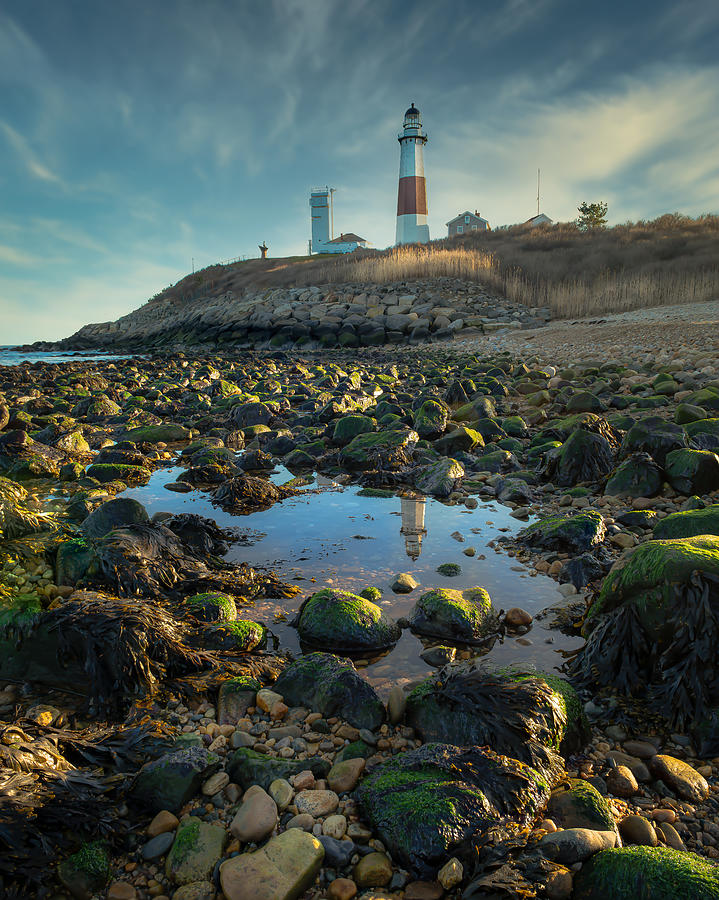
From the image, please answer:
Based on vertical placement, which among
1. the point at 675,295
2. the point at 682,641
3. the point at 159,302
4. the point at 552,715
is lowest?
the point at 552,715

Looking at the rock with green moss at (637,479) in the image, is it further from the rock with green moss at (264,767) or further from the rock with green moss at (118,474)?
the rock with green moss at (118,474)

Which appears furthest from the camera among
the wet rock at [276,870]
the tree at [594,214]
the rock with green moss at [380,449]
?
the tree at [594,214]

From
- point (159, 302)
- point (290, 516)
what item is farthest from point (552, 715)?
point (159, 302)

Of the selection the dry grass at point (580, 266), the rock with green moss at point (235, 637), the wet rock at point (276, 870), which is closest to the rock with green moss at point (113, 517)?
the rock with green moss at point (235, 637)

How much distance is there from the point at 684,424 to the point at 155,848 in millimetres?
6301

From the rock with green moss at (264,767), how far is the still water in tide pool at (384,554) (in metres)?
0.59

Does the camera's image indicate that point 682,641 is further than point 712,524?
No

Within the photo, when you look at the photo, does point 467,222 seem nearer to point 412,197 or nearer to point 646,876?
point 412,197

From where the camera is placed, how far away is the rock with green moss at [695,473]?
4.59m

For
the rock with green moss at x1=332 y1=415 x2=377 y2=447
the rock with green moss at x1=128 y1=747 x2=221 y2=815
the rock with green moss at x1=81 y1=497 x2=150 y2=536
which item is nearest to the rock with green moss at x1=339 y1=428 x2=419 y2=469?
the rock with green moss at x1=332 y1=415 x2=377 y2=447

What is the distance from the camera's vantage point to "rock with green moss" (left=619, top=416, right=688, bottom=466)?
5.30 m

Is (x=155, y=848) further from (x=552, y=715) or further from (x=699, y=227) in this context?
(x=699, y=227)

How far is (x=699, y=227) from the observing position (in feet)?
99.8

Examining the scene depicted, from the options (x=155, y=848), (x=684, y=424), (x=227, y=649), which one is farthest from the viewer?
(x=684, y=424)
